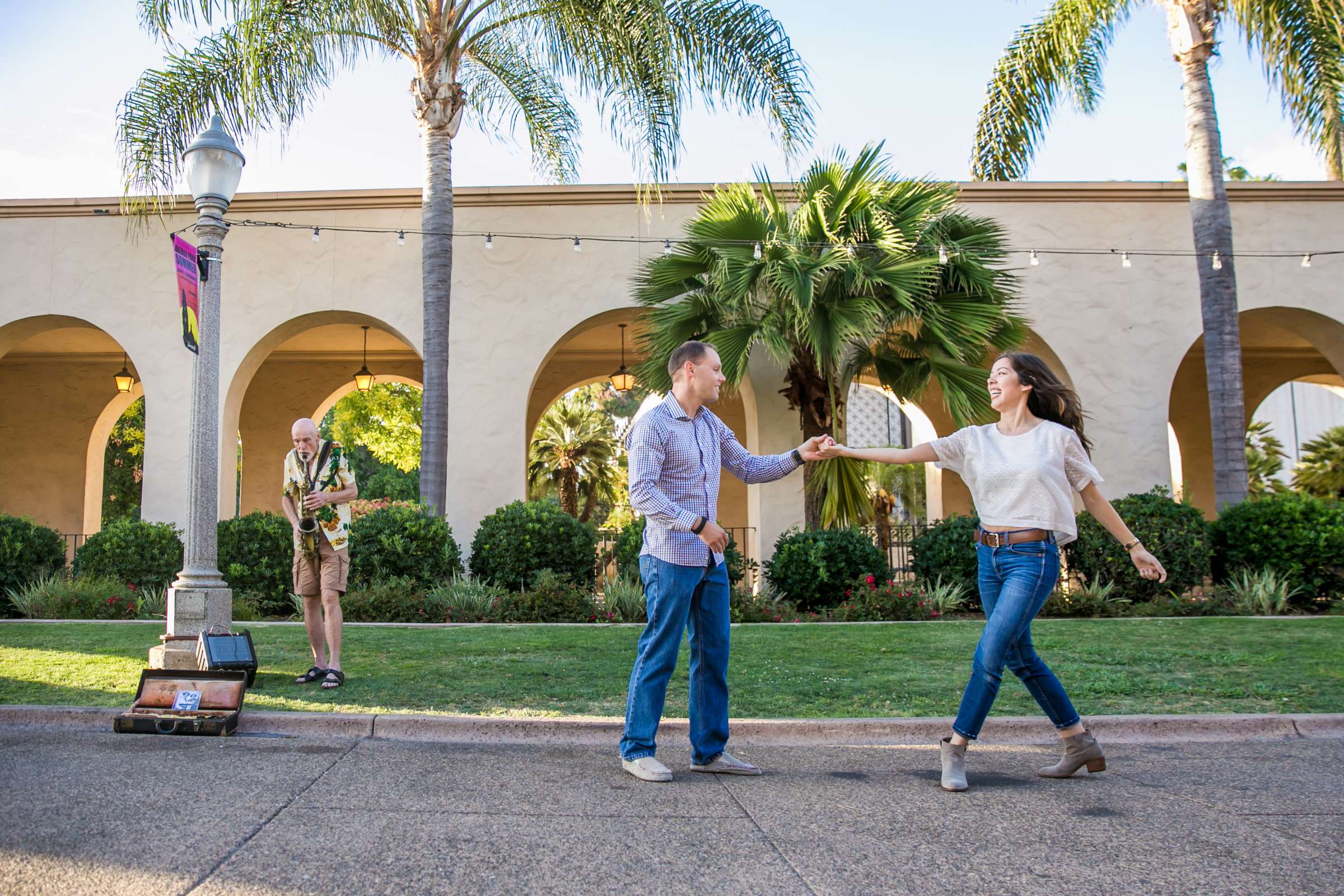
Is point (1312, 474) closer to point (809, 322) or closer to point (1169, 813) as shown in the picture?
point (809, 322)

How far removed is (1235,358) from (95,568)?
1481cm

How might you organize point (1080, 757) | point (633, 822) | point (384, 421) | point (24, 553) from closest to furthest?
point (633, 822), point (1080, 757), point (24, 553), point (384, 421)

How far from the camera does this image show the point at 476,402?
Answer: 46.7ft

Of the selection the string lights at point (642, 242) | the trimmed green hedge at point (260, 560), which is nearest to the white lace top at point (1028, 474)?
the trimmed green hedge at point (260, 560)

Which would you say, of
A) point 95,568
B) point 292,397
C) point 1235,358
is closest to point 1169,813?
point 1235,358

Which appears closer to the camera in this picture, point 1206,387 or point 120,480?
point 1206,387

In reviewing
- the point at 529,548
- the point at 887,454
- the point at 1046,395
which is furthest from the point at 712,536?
the point at 529,548

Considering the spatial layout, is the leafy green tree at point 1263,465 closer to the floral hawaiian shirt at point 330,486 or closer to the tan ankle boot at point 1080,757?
the tan ankle boot at point 1080,757

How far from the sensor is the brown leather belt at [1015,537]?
14.2 ft

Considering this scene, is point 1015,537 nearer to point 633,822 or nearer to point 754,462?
point 754,462

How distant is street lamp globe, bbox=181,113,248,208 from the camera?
24.2 feet

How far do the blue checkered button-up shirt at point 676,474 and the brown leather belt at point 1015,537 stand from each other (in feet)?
3.14

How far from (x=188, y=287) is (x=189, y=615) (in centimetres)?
232

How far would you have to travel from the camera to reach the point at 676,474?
15.1 feet
